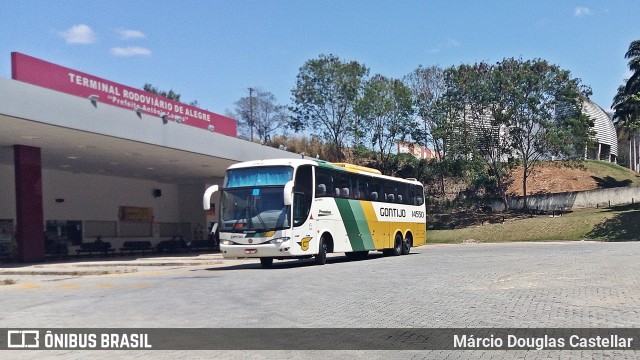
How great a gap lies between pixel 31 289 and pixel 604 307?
12.5 meters

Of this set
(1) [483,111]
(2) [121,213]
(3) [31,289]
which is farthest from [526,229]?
(3) [31,289]

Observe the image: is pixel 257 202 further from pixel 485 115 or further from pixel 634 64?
pixel 634 64

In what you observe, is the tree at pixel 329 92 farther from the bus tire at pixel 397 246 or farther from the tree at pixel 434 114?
the bus tire at pixel 397 246

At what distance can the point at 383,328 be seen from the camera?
8.54 m

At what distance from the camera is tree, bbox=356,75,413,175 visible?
53562mm

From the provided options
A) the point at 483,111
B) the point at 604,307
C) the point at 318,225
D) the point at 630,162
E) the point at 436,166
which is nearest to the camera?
the point at 604,307

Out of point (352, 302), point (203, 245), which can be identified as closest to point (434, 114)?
point (203, 245)

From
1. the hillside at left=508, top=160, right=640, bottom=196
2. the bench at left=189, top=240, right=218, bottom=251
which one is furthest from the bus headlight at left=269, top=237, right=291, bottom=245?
the hillside at left=508, top=160, right=640, bottom=196

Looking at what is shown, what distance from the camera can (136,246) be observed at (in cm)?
3672

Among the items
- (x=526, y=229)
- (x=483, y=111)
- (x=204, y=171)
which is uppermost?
(x=483, y=111)

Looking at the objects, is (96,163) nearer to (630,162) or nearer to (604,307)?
(604,307)

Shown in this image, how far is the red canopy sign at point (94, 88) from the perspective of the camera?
74.8 ft

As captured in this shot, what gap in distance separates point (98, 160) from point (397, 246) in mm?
15086

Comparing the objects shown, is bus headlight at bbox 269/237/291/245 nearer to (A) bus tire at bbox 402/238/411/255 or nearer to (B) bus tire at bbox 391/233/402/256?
(B) bus tire at bbox 391/233/402/256
